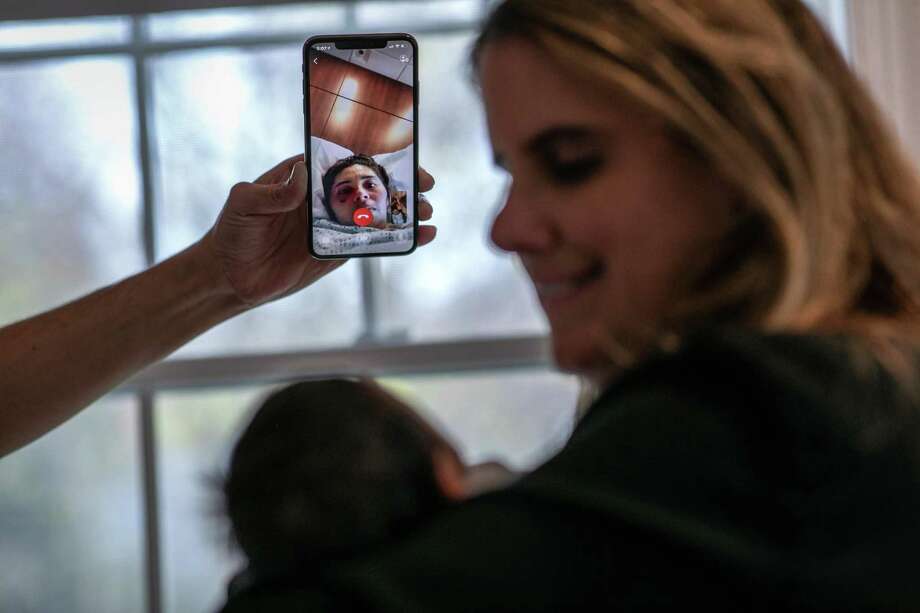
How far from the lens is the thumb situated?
0.97m

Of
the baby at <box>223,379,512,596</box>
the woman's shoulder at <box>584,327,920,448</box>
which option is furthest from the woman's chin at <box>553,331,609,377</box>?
the baby at <box>223,379,512,596</box>

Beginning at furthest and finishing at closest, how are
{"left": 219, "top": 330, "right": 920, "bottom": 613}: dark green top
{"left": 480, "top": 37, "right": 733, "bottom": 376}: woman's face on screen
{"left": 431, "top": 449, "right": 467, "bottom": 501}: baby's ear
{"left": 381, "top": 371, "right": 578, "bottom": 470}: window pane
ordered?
{"left": 381, "top": 371, "right": 578, "bottom": 470}: window pane → {"left": 431, "top": 449, "right": 467, "bottom": 501}: baby's ear → {"left": 480, "top": 37, "right": 733, "bottom": 376}: woman's face on screen → {"left": 219, "top": 330, "right": 920, "bottom": 613}: dark green top

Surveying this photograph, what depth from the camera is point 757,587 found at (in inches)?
15.6

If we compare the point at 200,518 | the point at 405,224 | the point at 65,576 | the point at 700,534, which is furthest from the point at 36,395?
the point at 65,576

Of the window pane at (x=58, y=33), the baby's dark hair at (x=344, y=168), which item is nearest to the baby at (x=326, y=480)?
the baby's dark hair at (x=344, y=168)

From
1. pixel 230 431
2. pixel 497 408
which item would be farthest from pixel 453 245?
pixel 230 431

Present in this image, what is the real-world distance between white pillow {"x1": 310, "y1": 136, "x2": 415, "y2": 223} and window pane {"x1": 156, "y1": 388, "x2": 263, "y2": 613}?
3.49ft

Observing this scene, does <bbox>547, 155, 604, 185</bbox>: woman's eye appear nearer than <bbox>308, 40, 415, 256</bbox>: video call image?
Yes

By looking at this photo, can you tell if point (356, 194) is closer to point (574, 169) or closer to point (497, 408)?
point (574, 169)

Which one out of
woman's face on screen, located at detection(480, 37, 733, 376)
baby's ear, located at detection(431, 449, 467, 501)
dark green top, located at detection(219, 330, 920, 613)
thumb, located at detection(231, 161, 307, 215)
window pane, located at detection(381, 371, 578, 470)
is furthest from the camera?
window pane, located at detection(381, 371, 578, 470)

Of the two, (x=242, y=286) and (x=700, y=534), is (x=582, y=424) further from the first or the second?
(x=242, y=286)

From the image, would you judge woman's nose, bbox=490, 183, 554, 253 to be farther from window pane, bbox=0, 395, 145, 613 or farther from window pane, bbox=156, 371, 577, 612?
window pane, bbox=0, 395, 145, 613

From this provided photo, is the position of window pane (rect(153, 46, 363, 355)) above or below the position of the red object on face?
above

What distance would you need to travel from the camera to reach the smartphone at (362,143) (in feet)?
3.31
